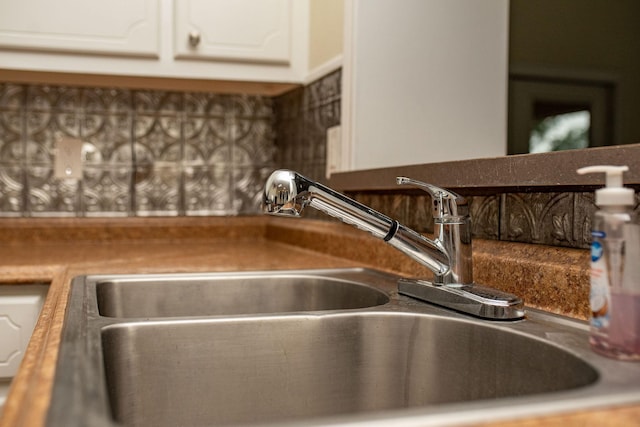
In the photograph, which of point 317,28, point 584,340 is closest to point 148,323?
point 584,340

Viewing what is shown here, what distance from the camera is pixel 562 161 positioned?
0.87 metres

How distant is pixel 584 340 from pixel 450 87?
1.01 m

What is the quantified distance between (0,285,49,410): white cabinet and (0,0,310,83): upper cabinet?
2.27ft

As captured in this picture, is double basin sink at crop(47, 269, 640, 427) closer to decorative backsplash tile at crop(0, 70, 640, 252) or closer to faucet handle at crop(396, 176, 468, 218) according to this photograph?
faucet handle at crop(396, 176, 468, 218)

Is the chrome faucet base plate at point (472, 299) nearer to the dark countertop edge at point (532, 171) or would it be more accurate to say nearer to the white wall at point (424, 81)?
the dark countertop edge at point (532, 171)

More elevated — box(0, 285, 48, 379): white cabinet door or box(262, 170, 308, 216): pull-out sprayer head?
box(262, 170, 308, 216): pull-out sprayer head

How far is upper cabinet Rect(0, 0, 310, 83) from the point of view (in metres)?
1.84

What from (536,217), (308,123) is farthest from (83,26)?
(536,217)

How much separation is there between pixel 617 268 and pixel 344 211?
402mm

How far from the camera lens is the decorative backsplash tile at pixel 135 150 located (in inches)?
84.4

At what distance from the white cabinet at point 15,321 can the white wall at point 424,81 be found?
2.55 ft

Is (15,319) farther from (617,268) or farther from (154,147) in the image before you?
(617,268)

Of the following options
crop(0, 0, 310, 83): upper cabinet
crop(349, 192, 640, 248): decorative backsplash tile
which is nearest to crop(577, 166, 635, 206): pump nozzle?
crop(349, 192, 640, 248): decorative backsplash tile

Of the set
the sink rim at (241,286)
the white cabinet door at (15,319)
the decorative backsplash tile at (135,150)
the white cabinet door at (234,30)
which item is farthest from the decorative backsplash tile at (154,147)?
the white cabinet door at (15,319)
